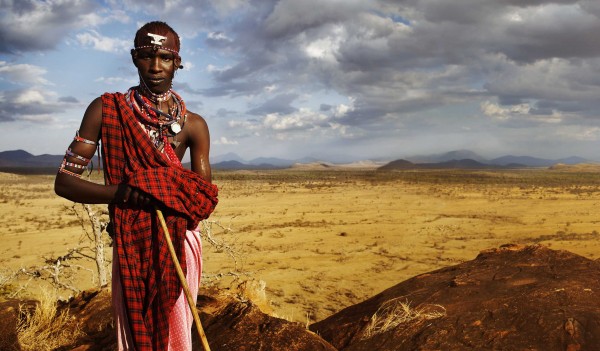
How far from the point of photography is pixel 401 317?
131 inches

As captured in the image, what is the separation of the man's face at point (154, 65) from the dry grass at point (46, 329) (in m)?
2.72

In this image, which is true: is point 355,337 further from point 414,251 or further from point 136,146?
point 414,251

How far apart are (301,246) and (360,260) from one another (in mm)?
2085

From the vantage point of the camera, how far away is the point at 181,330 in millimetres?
2082

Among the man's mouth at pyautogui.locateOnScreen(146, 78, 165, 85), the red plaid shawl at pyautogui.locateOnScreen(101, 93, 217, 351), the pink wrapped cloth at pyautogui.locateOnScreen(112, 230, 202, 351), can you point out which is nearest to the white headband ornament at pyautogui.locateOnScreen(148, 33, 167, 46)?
the man's mouth at pyautogui.locateOnScreen(146, 78, 165, 85)

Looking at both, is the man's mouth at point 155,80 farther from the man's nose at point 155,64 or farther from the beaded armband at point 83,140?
the beaded armband at point 83,140

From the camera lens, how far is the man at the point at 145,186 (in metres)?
1.84

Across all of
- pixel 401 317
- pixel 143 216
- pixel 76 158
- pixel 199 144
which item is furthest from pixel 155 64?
pixel 401 317

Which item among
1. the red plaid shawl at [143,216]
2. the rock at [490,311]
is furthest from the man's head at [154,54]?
the rock at [490,311]

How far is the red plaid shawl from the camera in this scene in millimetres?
1879

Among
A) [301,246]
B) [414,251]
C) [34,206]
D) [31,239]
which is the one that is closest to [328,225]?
[301,246]

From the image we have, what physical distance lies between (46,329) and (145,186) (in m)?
2.76

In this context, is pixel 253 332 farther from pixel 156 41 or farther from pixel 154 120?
pixel 156 41

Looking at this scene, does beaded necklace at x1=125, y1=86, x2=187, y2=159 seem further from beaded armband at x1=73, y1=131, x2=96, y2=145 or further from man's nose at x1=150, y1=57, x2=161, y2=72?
beaded armband at x1=73, y1=131, x2=96, y2=145
